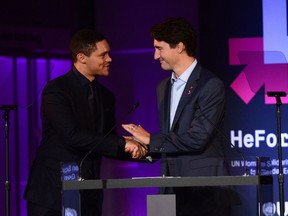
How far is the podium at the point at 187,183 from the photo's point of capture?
3588mm

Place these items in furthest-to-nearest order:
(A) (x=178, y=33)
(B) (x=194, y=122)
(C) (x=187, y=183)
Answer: (A) (x=178, y=33)
(B) (x=194, y=122)
(C) (x=187, y=183)

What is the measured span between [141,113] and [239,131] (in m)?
0.82

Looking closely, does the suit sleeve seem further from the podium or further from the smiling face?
the podium

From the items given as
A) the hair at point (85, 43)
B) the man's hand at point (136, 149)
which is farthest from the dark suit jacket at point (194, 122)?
the hair at point (85, 43)

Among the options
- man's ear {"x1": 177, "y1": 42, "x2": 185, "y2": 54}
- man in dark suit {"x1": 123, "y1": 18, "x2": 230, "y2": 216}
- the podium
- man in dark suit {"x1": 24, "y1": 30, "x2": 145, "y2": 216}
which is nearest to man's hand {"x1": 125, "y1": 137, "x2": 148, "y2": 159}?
man in dark suit {"x1": 24, "y1": 30, "x2": 145, "y2": 216}

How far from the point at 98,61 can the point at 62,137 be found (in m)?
0.63

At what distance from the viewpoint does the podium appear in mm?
3588

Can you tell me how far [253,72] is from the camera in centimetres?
618

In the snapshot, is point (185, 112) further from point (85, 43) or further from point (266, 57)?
point (266, 57)

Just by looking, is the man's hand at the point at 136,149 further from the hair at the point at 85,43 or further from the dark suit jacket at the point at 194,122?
the hair at the point at 85,43

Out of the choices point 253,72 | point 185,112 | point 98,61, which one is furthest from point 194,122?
point 253,72

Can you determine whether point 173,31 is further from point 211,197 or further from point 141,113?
point 141,113

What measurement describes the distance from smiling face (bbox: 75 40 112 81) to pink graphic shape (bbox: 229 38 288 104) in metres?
1.39

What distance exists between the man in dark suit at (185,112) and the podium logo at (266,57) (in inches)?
63.3
